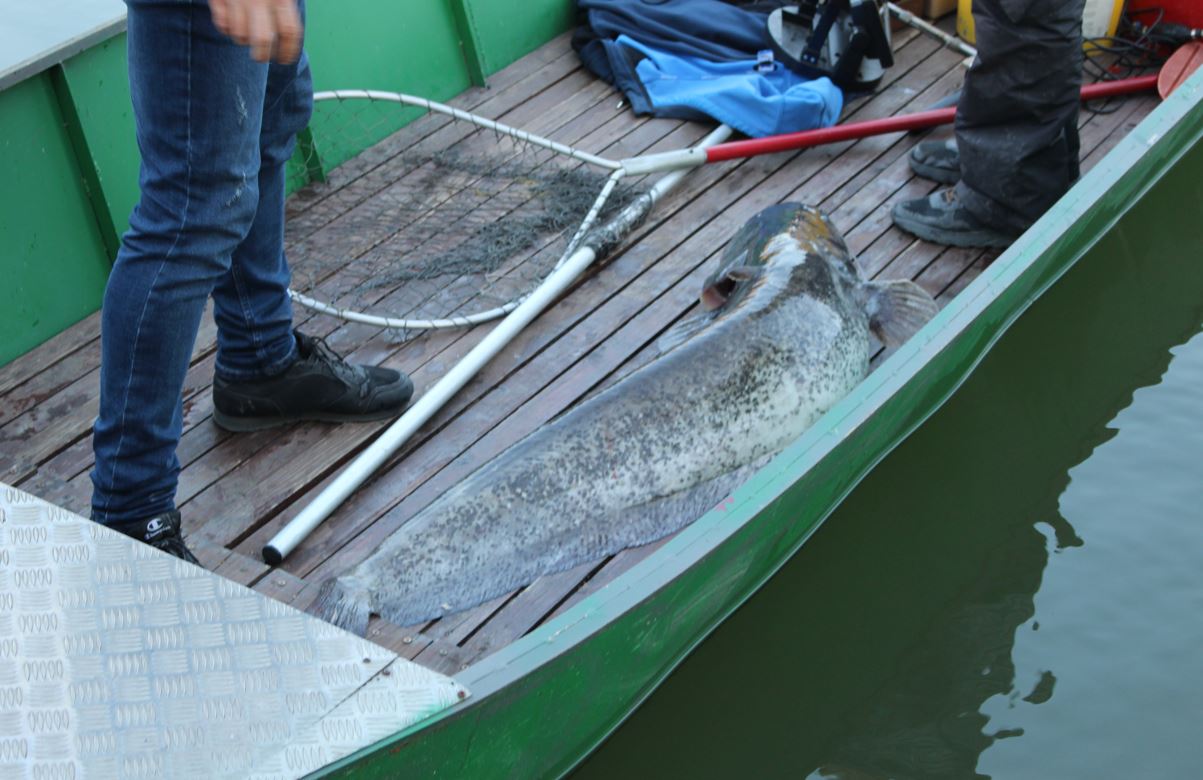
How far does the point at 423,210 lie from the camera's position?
4.67 m

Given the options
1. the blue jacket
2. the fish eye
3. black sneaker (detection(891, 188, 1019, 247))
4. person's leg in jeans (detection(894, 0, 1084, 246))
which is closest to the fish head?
the fish eye

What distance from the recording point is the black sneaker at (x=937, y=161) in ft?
15.5

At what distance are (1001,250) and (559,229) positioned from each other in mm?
1542

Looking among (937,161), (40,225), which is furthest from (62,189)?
(937,161)

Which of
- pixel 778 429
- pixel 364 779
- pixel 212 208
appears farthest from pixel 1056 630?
pixel 212 208

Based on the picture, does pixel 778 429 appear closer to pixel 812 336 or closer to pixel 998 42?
pixel 812 336

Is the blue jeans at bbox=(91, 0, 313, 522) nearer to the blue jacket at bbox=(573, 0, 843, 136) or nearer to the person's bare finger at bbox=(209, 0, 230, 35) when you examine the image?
the person's bare finger at bbox=(209, 0, 230, 35)

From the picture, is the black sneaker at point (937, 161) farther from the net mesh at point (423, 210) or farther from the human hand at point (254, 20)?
the human hand at point (254, 20)

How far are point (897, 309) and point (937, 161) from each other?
3.58ft

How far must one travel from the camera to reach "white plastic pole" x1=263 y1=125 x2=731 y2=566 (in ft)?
10.4

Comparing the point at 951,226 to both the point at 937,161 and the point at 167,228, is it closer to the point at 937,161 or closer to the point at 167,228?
the point at 937,161

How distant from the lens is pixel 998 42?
419 cm

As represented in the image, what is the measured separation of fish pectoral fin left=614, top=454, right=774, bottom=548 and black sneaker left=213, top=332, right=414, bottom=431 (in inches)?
33.7

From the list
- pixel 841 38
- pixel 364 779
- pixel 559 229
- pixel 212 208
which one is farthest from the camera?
pixel 841 38
